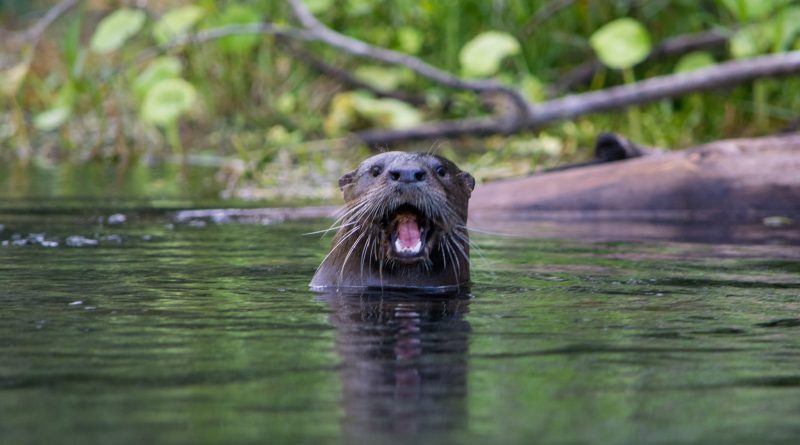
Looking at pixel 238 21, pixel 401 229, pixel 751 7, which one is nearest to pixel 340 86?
pixel 238 21

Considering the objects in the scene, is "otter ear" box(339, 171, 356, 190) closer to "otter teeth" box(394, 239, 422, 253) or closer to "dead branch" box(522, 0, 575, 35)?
"otter teeth" box(394, 239, 422, 253)

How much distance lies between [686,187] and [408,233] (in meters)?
2.80

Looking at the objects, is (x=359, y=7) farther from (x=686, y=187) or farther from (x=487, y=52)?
(x=686, y=187)

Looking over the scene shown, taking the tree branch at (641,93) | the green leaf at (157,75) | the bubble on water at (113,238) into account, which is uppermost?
the green leaf at (157,75)

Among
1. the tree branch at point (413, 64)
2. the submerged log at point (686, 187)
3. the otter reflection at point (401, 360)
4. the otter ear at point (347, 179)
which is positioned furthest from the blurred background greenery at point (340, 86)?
the otter reflection at point (401, 360)

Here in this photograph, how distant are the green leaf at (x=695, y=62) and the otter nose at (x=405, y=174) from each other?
19.7 ft

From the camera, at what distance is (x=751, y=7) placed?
26.7 ft

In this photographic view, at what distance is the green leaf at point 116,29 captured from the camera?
8.68 metres

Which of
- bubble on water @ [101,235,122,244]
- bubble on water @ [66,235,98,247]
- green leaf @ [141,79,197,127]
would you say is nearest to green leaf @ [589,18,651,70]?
green leaf @ [141,79,197,127]

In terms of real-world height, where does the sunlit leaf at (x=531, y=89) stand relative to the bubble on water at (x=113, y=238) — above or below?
above

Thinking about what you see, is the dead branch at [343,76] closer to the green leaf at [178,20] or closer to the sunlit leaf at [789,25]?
the green leaf at [178,20]

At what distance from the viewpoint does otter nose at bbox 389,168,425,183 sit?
3951 millimetres

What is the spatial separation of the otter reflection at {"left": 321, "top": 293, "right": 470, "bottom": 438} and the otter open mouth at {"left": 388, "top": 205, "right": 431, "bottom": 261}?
134 mm

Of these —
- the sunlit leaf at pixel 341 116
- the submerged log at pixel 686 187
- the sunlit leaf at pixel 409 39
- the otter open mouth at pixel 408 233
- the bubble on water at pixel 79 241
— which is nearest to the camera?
the otter open mouth at pixel 408 233
